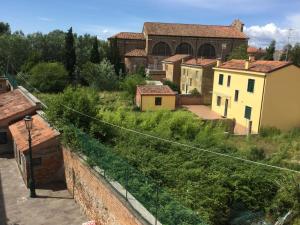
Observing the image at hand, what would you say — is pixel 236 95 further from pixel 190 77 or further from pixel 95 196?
pixel 95 196

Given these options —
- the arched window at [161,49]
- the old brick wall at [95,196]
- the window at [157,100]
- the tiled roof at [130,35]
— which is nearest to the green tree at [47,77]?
the window at [157,100]

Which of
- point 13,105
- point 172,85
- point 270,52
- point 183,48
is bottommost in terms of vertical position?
point 172,85

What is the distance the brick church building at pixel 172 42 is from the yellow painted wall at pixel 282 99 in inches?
1103

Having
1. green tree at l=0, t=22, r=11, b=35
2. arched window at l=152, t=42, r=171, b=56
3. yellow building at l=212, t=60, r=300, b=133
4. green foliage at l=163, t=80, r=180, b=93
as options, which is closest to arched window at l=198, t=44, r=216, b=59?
arched window at l=152, t=42, r=171, b=56

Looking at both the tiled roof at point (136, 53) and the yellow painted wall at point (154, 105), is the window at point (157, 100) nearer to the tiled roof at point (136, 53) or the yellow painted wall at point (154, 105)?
the yellow painted wall at point (154, 105)

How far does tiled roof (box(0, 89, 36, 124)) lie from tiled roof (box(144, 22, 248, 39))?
35791mm

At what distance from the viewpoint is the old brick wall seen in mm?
7430

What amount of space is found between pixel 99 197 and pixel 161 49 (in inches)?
1853

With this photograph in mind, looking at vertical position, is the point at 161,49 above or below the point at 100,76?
above

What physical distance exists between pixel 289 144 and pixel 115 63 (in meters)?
31.3

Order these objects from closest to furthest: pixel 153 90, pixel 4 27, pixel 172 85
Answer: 1. pixel 153 90
2. pixel 172 85
3. pixel 4 27

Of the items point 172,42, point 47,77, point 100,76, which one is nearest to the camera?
point 47,77

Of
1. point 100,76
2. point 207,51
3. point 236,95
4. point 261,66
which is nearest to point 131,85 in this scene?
point 100,76

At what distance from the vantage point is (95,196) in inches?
362
